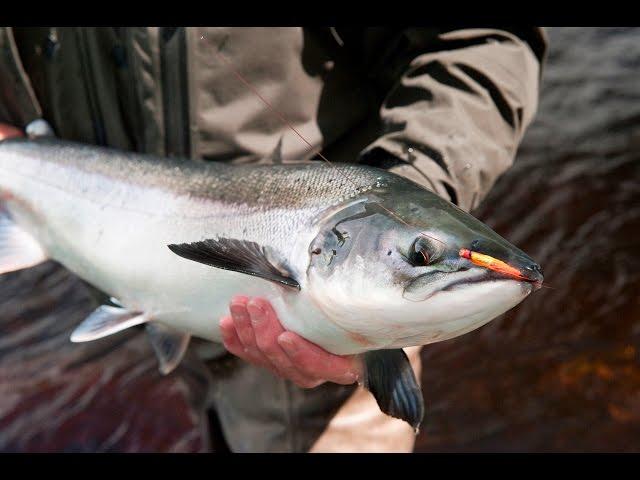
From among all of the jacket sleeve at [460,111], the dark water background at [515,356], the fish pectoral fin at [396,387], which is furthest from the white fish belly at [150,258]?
the dark water background at [515,356]

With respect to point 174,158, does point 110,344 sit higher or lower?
lower

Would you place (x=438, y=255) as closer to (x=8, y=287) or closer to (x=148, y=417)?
(x=148, y=417)

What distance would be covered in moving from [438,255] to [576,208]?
11.4ft

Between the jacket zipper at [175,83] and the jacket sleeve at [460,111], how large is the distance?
0.59m

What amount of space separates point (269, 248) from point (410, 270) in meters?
0.43

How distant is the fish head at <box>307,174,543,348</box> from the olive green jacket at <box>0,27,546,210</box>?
386mm

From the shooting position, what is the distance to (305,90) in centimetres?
219

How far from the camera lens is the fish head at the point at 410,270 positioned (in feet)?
4.37

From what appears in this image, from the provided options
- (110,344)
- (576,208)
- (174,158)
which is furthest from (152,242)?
(576,208)

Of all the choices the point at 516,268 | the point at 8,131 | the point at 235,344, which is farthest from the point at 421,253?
the point at 8,131

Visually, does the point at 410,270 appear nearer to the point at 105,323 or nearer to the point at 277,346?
the point at 277,346

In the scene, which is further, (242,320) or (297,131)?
(297,131)

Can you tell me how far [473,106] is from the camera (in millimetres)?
2016

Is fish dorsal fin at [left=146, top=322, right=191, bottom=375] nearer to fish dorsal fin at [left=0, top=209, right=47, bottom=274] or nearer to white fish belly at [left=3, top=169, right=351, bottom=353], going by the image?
white fish belly at [left=3, top=169, right=351, bottom=353]
